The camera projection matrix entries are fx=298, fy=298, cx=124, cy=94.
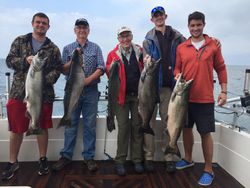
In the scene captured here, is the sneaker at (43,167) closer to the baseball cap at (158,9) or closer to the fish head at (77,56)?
the fish head at (77,56)

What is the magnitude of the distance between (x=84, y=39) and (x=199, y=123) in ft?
6.53

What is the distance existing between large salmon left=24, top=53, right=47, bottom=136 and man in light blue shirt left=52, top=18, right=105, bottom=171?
52cm

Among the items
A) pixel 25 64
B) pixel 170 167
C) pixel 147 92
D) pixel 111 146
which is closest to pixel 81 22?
pixel 25 64

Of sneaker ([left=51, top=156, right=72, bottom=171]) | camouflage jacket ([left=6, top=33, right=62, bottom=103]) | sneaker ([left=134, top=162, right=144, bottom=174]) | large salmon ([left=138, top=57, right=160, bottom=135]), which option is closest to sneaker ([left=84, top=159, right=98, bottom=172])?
sneaker ([left=51, top=156, right=72, bottom=171])

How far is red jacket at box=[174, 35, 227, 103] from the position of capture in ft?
12.6

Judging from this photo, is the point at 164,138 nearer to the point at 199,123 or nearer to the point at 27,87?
the point at 199,123

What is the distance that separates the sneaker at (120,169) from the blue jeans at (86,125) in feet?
1.47

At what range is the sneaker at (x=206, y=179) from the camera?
3965 mm

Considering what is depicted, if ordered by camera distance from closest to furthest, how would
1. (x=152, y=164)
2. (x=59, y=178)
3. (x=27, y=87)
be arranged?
(x=27, y=87), (x=59, y=178), (x=152, y=164)

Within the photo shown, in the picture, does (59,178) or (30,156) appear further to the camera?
(30,156)

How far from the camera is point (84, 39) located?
14.1 ft

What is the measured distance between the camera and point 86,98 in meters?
4.36

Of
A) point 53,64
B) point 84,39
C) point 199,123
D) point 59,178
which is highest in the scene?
point 84,39

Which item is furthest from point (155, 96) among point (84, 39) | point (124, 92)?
point (84, 39)
